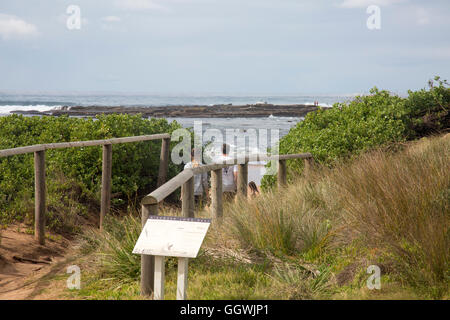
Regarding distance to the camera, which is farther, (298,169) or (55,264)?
(298,169)

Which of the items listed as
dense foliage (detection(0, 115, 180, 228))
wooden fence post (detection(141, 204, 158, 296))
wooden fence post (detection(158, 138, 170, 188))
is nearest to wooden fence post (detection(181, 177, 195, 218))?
wooden fence post (detection(141, 204, 158, 296))

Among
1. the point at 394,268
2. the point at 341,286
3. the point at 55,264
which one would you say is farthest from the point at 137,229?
the point at 394,268

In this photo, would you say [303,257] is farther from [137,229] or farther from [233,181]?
[233,181]

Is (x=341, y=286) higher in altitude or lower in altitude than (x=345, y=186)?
lower

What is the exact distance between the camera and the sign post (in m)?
4.27

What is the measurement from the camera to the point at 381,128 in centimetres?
1195

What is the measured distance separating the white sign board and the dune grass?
2.47 feet

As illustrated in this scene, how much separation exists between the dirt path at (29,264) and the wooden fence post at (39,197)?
142mm

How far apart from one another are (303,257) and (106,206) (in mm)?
4209

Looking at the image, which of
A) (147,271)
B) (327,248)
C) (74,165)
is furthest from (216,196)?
(74,165)

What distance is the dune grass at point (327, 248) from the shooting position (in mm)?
4887

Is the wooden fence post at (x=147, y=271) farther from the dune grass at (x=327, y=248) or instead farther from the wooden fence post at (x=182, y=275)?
the wooden fence post at (x=182, y=275)

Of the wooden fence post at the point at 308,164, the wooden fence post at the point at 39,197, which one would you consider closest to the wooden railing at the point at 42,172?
the wooden fence post at the point at 39,197

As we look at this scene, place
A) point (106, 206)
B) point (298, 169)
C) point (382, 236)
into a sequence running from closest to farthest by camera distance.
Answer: point (382, 236) < point (106, 206) < point (298, 169)
